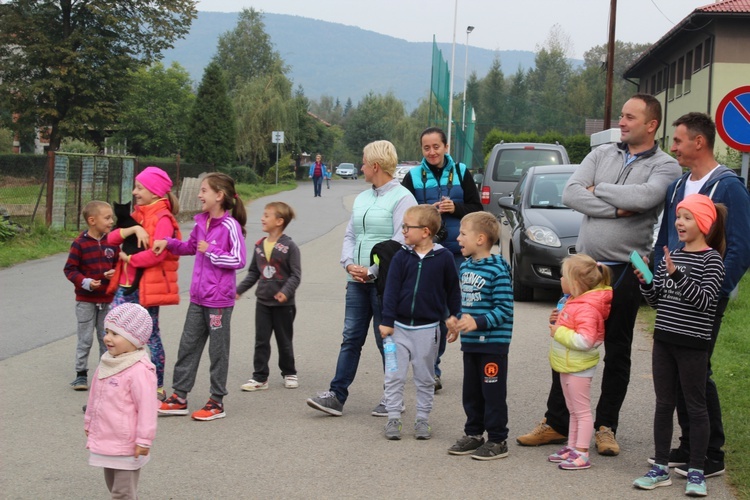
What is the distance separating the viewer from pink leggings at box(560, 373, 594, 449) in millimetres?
5598

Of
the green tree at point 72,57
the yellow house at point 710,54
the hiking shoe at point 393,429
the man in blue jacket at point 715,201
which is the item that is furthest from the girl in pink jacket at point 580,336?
the green tree at point 72,57

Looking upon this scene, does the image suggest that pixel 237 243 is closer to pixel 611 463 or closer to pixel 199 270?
pixel 199 270

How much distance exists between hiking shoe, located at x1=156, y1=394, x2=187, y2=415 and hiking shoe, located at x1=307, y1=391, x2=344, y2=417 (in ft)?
2.90

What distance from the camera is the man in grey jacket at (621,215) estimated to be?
18.7ft

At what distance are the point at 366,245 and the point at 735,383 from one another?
315 cm

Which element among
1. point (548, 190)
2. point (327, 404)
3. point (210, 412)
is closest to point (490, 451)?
point (327, 404)

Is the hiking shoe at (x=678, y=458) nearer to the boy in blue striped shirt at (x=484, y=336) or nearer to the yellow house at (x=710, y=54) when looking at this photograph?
the boy in blue striped shirt at (x=484, y=336)

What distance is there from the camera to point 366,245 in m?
6.73

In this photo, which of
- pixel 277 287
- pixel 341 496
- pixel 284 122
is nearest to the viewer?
pixel 341 496

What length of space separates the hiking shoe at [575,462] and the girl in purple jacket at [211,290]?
243 centimetres

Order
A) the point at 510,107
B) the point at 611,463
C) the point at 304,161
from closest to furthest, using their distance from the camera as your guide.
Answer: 1. the point at 611,463
2. the point at 510,107
3. the point at 304,161

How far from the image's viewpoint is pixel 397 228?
6.66 meters

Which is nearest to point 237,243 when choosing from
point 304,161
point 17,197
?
point 17,197

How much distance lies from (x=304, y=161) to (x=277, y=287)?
107 meters
